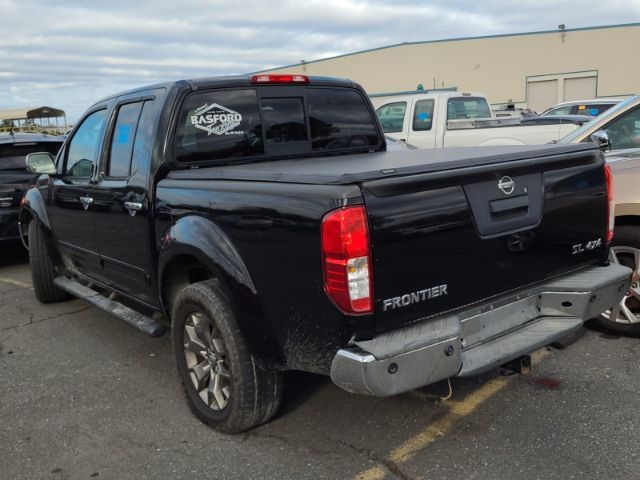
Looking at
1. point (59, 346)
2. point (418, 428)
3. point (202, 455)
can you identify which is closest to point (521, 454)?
point (418, 428)

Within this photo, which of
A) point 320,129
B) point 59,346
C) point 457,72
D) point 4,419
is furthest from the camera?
point 457,72

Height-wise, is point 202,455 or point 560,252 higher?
point 560,252

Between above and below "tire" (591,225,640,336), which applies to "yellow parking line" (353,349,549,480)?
below

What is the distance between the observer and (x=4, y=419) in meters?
3.60

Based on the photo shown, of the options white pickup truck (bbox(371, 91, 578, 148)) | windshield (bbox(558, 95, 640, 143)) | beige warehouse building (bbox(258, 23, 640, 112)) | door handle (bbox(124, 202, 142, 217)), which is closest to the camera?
door handle (bbox(124, 202, 142, 217))

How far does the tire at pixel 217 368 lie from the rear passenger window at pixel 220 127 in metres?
0.99

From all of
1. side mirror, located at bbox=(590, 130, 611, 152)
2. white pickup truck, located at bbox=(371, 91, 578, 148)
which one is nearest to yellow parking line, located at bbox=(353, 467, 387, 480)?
side mirror, located at bbox=(590, 130, 611, 152)

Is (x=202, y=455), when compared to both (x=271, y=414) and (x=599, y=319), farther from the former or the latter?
(x=599, y=319)

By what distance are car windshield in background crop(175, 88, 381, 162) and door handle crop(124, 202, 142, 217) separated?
40cm

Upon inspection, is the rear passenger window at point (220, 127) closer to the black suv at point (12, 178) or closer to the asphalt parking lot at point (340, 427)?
Result: the asphalt parking lot at point (340, 427)

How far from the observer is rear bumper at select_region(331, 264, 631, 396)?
242cm

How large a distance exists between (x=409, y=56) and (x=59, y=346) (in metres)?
36.0

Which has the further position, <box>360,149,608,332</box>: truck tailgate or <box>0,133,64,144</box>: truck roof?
<box>0,133,64,144</box>: truck roof

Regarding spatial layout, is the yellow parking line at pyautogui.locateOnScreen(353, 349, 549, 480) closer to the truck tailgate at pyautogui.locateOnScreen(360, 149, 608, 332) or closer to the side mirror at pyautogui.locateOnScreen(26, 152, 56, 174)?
the truck tailgate at pyautogui.locateOnScreen(360, 149, 608, 332)
